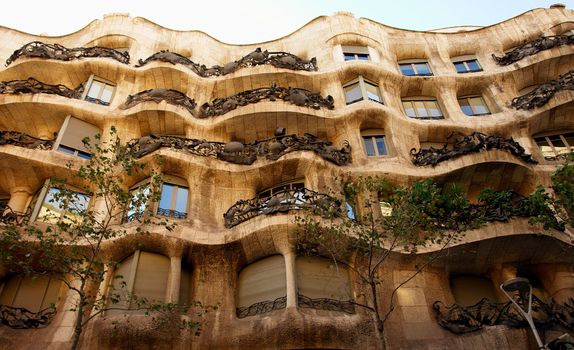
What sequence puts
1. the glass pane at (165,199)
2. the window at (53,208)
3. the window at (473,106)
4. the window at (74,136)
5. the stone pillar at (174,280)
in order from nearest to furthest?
1. the stone pillar at (174,280)
2. the window at (53,208)
3. the glass pane at (165,199)
4. the window at (74,136)
5. the window at (473,106)

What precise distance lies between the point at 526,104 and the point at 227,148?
1198 cm

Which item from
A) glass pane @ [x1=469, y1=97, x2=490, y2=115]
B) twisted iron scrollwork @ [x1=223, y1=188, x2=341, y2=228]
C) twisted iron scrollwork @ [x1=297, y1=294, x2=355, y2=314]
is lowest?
twisted iron scrollwork @ [x1=297, y1=294, x2=355, y2=314]

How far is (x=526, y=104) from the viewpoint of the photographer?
698 inches

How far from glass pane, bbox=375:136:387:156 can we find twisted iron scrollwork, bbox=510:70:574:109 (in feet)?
19.3

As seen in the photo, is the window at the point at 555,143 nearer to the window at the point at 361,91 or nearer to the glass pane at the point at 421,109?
the glass pane at the point at 421,109

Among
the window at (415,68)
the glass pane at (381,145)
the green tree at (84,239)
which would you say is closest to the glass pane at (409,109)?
the window at (415,68)

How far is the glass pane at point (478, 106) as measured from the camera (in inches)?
748

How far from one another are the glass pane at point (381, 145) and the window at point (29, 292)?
11.6 m

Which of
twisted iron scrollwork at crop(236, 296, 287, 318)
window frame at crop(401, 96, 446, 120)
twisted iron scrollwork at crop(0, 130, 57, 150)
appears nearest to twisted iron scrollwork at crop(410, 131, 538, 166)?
window frame at crop(401, 96, 446, 120)

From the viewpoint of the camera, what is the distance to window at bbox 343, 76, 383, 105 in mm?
18359

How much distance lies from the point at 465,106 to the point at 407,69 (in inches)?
133

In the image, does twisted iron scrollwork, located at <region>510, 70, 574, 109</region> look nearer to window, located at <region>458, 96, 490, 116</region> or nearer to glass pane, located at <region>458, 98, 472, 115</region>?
window, located at <region>458, 96, 490, 116</region>

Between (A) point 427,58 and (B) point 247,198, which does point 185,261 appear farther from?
(A) point 427,58

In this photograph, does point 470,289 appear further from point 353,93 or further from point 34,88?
point 34,88
